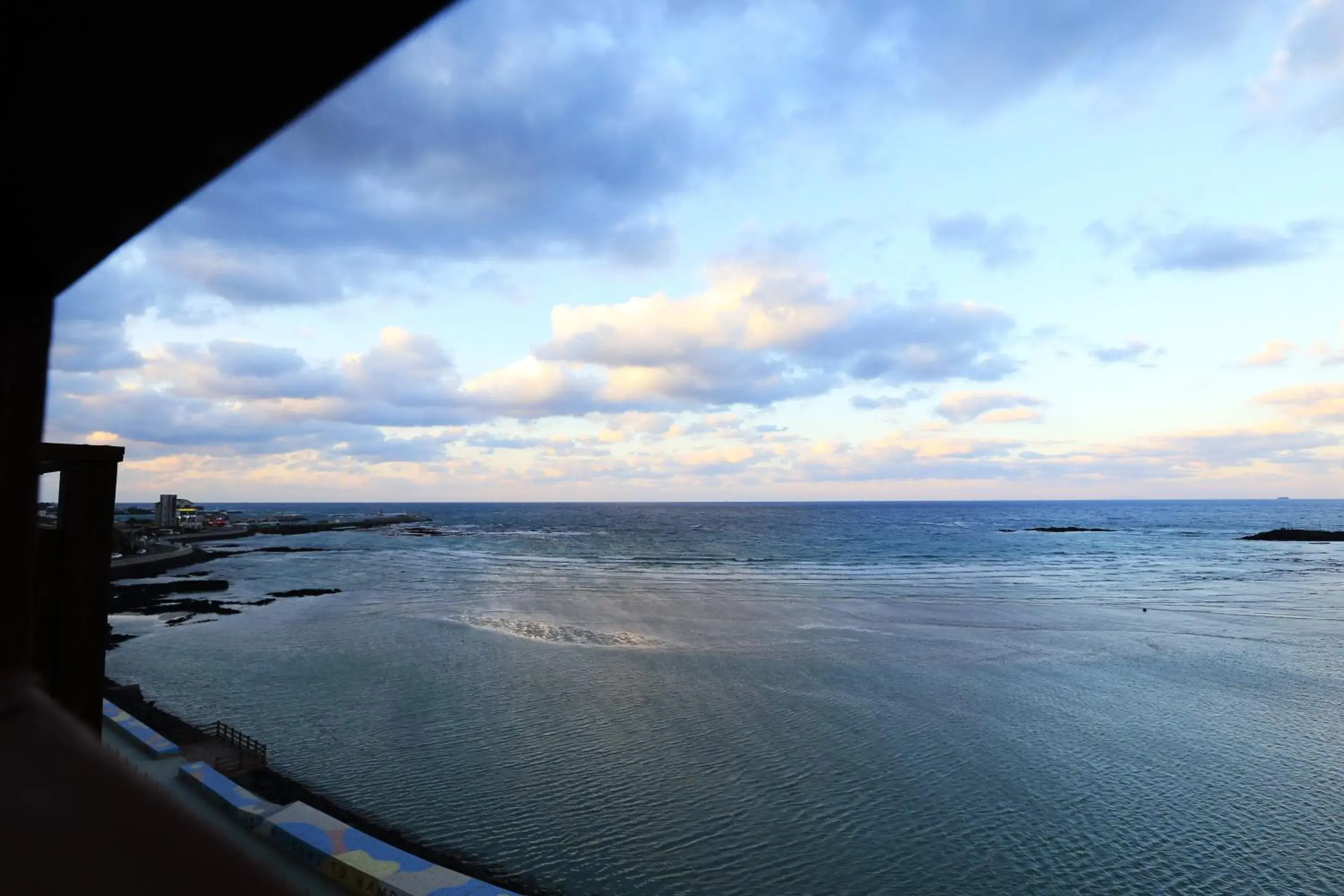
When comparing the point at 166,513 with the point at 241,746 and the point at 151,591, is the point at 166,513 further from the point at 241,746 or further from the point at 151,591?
the point at 241,746

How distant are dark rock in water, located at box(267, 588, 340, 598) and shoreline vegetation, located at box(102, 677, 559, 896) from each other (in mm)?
22991

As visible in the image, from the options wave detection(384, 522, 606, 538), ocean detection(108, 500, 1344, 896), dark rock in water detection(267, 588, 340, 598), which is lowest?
ocean detection(108, 500, 1344, 896)

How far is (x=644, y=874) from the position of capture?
1248cm

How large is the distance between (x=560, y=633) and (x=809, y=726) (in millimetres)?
14801

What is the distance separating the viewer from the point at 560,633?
1236 inches

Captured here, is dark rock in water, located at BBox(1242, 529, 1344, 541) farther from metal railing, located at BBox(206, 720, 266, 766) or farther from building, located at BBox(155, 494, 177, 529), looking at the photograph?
building, located at BBox(155, 494, 177, 529)

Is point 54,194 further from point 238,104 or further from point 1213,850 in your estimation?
point 1213,850

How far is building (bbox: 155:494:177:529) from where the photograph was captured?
87.3 meters

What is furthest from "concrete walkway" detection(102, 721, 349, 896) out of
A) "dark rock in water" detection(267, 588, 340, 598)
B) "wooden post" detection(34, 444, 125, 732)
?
"dark rock in water" detection(267, 588, 340, 598)

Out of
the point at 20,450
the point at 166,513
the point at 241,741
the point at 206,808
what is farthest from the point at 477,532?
the point at 20,450

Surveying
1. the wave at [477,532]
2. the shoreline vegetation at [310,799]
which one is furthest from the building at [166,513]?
the shoreline vegetation at [310,799]

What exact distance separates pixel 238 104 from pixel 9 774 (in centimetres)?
169

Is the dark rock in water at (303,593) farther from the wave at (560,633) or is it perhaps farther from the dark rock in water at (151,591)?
the wave at (560,633)

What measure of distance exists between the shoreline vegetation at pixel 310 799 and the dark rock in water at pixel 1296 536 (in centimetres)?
10791
